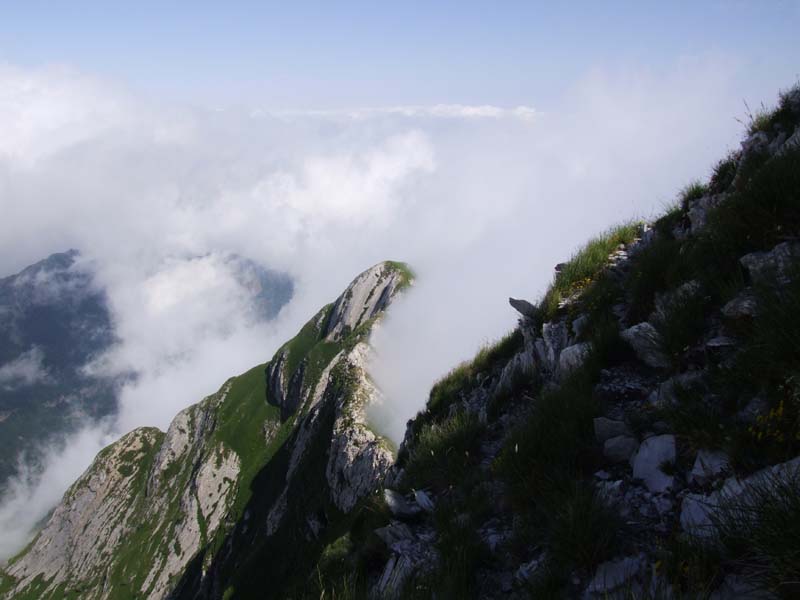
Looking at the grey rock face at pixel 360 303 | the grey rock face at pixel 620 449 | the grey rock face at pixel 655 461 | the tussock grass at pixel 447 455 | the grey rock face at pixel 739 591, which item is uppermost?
the grey rock face at pixel 360 303

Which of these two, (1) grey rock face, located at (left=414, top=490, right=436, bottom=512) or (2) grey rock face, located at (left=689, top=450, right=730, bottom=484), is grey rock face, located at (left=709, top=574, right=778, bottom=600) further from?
(1) grey rock face, located at (left=414, top=490, right=436, bottom=512)

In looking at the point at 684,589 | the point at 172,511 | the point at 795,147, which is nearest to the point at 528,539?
the point at 684,589

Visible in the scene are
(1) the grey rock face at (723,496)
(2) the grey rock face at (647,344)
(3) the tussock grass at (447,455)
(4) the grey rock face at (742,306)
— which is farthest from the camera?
(3) the tussock grass at (447,455)

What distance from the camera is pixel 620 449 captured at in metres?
6.29

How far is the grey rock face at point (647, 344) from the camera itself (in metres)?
7.70

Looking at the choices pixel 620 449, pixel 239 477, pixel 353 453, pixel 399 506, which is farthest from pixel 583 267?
pixel 239 477

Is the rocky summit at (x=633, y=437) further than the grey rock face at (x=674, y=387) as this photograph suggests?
No

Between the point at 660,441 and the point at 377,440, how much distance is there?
91.6 m

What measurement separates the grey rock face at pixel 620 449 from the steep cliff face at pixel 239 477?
80.7 m

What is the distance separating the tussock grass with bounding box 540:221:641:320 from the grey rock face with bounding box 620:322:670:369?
456 centimetres

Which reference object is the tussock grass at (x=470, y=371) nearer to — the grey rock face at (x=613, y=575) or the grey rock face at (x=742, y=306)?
the grey rock face at (x=742, y=306)

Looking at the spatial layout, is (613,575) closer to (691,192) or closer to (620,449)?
(620,449)

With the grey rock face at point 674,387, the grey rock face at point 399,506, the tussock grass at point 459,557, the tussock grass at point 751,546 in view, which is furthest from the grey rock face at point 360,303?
the tussock grass at point 751,546

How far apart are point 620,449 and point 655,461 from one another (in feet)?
1.85
